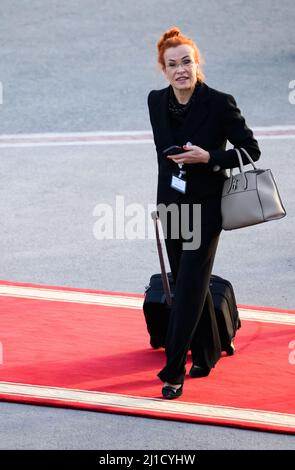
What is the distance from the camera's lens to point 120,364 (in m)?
6.27

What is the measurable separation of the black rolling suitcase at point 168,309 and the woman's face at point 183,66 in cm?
110

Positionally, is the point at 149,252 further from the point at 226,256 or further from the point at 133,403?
the point at 133,403

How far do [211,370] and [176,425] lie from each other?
2.33 ft

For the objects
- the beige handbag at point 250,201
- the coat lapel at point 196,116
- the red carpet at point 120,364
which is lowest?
the red carpet at point 120,364

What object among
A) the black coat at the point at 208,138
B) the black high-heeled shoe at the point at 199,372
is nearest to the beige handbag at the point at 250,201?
the black coat at the point at 208,138

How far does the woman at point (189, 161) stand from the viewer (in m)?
5.64

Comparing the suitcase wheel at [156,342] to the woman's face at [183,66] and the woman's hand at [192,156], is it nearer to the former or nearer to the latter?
the woman's hand at [192,156]

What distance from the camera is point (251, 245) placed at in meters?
8.46

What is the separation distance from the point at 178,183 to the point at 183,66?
0.60m

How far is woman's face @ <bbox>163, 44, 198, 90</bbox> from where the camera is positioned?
18.6 feet
